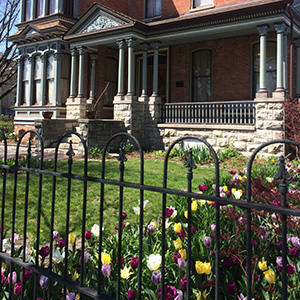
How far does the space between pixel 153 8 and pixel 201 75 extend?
15.5 feet

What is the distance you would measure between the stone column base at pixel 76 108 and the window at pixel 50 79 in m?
1.89

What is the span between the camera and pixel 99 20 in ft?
51.3

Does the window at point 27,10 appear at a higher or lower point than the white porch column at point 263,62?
higher

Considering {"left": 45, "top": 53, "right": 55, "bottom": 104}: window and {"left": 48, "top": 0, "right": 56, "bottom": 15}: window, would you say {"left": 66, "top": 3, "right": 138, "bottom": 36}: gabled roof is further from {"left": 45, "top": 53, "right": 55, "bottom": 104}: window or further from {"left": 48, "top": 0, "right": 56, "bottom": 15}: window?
{"left": 48, "top": 0, "right": 56, "bottom": 15}: window

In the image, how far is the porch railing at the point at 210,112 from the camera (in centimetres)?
1304

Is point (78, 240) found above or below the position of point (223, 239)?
below

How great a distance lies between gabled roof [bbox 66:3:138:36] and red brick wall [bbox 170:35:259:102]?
11.3ft

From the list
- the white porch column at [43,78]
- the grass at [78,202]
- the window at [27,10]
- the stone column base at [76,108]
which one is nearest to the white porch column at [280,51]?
the grass at [78,202]

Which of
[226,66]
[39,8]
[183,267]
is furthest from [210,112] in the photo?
[39,8]

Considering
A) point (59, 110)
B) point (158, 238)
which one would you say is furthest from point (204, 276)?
point (59, 110)

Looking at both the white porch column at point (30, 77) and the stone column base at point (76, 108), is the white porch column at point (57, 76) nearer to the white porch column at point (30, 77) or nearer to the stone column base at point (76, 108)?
the stone column base at point (76, 108)

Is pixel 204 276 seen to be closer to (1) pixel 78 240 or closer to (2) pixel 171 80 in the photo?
(1) pixel 78 240

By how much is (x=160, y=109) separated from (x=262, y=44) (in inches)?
204

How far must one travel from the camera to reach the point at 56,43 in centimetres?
1773
